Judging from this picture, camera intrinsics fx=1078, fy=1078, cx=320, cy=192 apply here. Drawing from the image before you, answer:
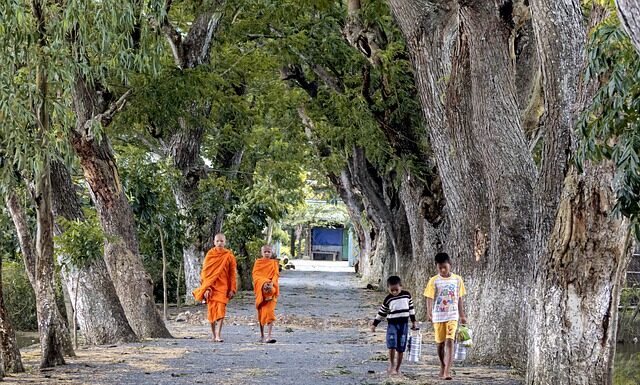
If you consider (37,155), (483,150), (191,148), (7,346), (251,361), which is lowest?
(251,361)

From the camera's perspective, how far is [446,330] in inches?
A: 503

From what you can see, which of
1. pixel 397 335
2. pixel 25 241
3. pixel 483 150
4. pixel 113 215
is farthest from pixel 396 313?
pixel 113 215

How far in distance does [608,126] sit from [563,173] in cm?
377

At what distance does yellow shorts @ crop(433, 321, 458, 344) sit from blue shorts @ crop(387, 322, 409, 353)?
43 cm

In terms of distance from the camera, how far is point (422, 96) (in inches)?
636

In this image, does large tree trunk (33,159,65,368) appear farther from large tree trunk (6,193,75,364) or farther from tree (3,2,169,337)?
tree (3,2,169,337)

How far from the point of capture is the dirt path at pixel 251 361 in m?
12.6

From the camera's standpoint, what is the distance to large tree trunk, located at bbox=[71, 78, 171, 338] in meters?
16.3

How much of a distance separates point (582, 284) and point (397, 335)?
340cm

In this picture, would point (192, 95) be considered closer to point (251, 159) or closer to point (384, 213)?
point (384, 213)

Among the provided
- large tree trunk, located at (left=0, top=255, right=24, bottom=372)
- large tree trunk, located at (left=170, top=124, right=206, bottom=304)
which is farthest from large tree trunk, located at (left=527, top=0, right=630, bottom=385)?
large tree trunk, located at (left=170, top=124, right=206, bottom=304)

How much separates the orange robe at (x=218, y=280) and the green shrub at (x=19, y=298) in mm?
9846

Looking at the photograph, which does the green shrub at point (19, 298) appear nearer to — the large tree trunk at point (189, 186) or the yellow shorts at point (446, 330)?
the large tree trunk at point (189, 186)

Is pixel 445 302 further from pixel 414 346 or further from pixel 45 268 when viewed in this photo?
pixel 45 268
